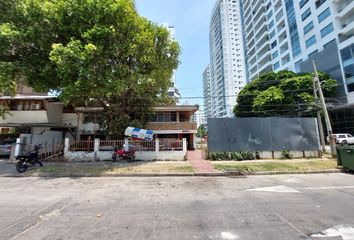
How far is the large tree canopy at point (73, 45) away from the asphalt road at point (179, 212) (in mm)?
6872

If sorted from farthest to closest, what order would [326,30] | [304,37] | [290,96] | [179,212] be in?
[304,37]
[326,30]
[290,96]
[179,212]

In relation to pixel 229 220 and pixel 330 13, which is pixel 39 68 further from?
pixel 330 13

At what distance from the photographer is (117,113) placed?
19109 millimetres

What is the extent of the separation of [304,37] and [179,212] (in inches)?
2094

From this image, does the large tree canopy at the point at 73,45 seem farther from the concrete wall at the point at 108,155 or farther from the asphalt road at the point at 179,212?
the asphalt road at the point at 179,212

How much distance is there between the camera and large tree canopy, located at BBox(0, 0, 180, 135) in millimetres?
13125

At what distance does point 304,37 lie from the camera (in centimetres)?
4800

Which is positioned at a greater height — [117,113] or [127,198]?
[117,113]

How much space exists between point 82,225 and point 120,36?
12228mm

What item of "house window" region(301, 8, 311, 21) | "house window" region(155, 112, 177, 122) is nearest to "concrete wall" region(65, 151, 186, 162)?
"house window" region(155, 112, 177, 122)

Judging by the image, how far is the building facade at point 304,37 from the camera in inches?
1451

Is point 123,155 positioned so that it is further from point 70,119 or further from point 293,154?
point 70,119

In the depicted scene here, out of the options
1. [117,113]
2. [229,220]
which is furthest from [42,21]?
[229,220]

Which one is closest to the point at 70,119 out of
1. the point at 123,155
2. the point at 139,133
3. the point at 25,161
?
the point at 139,133
